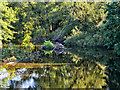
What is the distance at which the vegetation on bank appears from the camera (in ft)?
45.9

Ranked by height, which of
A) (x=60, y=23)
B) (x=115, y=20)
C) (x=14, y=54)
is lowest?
(x=14, y=54)

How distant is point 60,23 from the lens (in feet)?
61.7

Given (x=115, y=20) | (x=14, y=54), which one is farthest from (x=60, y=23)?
(x=14, y=54)

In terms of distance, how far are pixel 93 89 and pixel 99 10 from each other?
1280cm

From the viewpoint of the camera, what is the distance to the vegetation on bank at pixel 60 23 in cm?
1399

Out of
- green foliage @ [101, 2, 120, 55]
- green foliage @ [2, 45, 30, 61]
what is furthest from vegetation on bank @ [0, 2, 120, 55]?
green foliage @ [2, 45, 30, 61]

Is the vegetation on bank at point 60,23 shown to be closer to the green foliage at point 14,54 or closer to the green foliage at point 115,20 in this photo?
the green foliage at point 115,20

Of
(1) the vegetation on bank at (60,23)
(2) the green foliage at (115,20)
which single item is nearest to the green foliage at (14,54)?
(1) the vegetation on bank at (60,23)

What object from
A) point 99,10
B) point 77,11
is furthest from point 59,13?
point 99,10

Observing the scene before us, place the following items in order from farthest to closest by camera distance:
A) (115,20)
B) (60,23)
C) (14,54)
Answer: (60,23) → (14,54) → (115,20)

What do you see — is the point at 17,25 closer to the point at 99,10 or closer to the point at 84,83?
the point at 99,10

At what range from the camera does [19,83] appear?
3.65 m

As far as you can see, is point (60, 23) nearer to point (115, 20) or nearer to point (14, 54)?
point (115, 20)

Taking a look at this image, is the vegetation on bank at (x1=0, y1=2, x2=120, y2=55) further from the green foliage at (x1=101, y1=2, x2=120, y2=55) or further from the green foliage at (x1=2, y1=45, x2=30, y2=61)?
the green foliage at (x1=2, y1=45, x2=30, y2=61)
